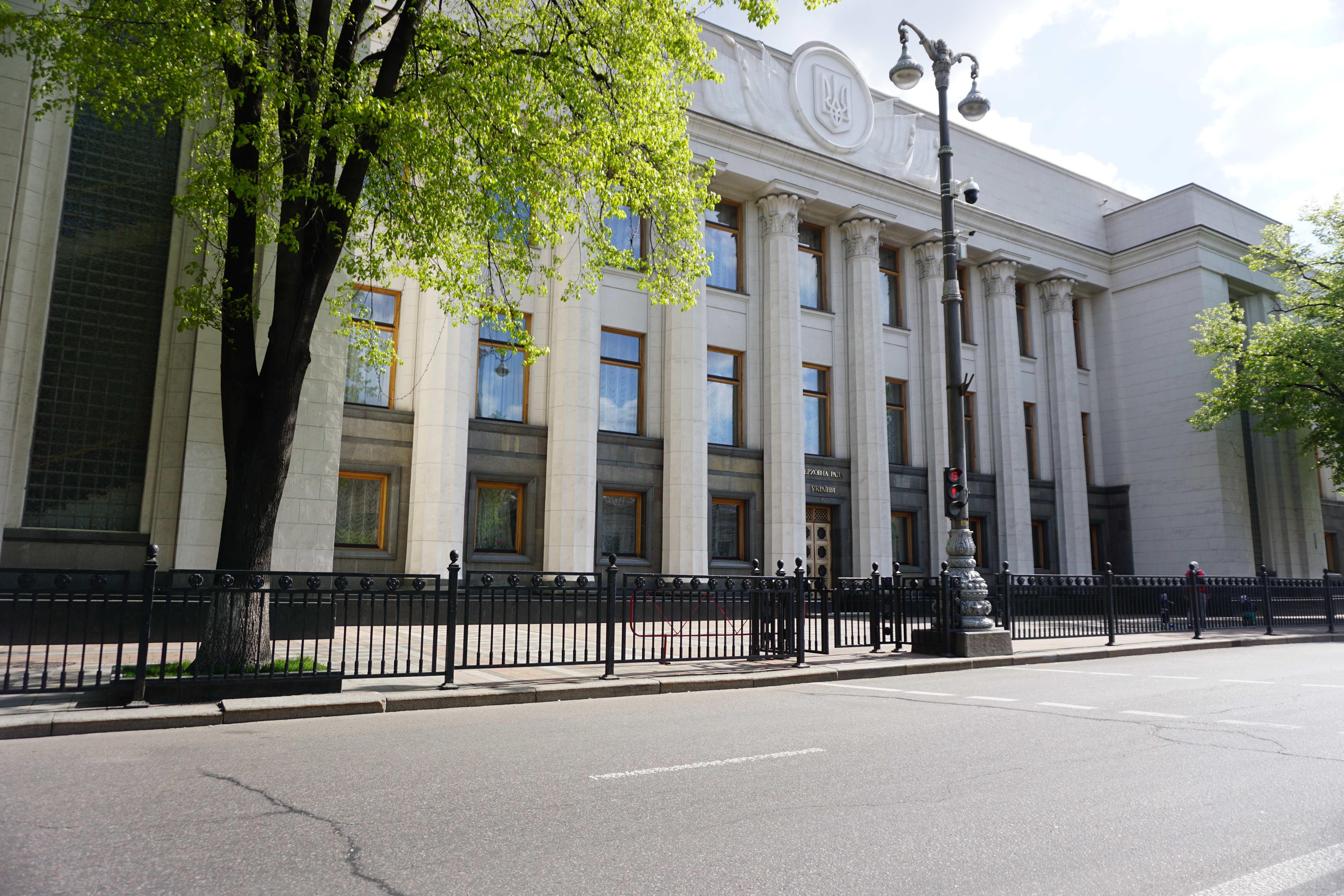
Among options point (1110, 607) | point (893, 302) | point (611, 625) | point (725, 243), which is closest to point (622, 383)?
point (725, 243)

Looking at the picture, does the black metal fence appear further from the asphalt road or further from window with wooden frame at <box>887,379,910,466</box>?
window with wooden frame at <box>887,379,910,466</box>

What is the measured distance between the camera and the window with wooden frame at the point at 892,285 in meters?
29.4

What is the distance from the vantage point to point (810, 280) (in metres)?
27.4

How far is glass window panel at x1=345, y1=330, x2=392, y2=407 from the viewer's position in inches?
756

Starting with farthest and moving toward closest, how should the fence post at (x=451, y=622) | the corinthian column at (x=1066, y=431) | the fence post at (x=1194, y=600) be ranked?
the corinthian column at (x=1066, y=431) < the fence post at (x=1194, y=600) < the fence post at (x=451, y=622)

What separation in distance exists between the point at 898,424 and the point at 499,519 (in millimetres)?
14873

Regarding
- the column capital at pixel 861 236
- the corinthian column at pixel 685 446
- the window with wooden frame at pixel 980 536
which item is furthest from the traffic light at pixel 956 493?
the window with wooden frame at pixel 980 536

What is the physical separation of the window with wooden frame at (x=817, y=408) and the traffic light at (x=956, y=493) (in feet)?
40.9

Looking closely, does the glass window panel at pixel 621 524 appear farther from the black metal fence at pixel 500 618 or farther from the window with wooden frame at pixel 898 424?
the window with wooden frame at pixel 898 424

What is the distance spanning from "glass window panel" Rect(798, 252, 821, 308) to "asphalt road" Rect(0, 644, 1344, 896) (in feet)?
66.5

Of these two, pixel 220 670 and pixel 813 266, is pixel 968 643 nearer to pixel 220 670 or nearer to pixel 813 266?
pixel 220 670

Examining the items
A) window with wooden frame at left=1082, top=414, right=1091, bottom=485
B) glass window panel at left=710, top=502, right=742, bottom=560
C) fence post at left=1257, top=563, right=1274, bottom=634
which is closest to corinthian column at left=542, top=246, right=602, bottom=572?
glass window panel at left=710, top=502, right=742, bottom=560

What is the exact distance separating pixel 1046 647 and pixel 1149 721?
8.01 m

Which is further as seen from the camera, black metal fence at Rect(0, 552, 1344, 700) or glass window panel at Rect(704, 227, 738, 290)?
glass window panel at Rect(704, 227, 738, 290)
